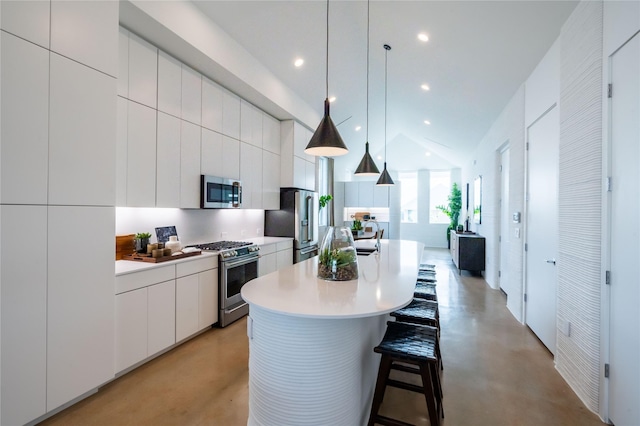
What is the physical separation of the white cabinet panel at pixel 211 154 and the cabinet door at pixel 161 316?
1516 mm

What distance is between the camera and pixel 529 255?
3707 mm

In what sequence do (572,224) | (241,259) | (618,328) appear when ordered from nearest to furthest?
(618,328) < (572,224) < (241,259)

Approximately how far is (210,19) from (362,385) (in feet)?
12.5

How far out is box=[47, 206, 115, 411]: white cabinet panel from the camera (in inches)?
Answer: 81.3

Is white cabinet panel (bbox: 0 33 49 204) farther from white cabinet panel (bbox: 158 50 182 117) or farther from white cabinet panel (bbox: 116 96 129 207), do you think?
white cabinet panel (bbox: 158 50 182 117)

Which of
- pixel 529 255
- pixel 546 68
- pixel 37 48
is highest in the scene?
pixel 546 68

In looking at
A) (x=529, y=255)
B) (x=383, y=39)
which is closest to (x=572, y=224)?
(x=529, y=255)

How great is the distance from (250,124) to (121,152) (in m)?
2.25

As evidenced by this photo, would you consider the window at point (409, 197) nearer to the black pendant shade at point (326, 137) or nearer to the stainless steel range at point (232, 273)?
the stainless steel range at point (232, 273)

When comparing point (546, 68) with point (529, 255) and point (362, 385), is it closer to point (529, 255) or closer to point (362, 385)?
point (529, 255)

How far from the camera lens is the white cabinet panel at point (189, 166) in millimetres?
3539

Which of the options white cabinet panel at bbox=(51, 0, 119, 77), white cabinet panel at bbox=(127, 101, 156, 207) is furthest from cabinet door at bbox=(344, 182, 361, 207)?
white cabinet panel at bbox=(51, 0, 119, 77)

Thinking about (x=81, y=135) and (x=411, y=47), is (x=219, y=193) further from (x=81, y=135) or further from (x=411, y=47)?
(x=411, y=47)

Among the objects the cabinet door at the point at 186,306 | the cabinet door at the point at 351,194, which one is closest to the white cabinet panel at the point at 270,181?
the cabinet door at the point at 186,306
